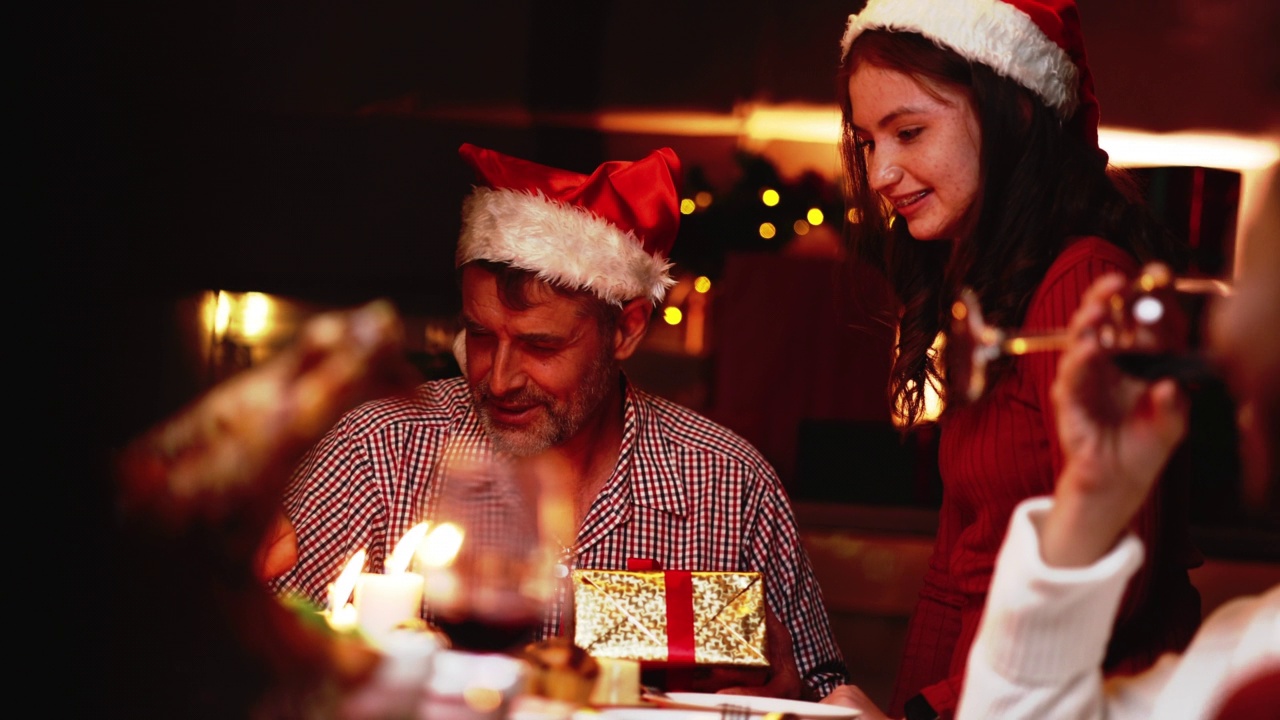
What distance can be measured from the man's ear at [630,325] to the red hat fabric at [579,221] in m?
0.04

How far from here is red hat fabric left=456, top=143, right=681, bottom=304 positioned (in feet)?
7.37

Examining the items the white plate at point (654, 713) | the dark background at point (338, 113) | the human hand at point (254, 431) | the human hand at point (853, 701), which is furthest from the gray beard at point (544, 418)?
the human hand at point (254, 431)

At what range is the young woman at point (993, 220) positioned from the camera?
1.60m

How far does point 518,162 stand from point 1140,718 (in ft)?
4.99

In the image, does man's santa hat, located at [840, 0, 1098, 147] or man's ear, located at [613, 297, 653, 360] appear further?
man's ear, located at [613, 297, 653, 360]

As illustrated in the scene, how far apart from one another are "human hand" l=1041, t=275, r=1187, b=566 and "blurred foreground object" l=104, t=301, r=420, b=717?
1.92ft

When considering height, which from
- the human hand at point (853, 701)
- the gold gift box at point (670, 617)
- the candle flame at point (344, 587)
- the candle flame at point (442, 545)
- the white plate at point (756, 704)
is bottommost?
the human hand at point (853, 701)

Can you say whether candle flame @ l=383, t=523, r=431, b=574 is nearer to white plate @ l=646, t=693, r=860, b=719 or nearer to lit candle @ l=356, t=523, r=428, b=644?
lit candle @ l=356, t=523, r=428, b=644

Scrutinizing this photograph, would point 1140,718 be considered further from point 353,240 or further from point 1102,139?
point 1102,139

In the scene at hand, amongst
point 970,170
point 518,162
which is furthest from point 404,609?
point 518,162

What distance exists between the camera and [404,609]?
1.41m

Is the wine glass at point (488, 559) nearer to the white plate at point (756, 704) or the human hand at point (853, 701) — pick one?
the white plate at point (756, 704)

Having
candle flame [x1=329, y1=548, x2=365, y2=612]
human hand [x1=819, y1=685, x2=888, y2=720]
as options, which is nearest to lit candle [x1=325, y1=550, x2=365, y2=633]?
candle flame [x1=329, y1=548, x2=365, y2=612]

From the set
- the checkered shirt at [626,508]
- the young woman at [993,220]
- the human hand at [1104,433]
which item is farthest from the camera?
the checkered shirt at [626,508]
